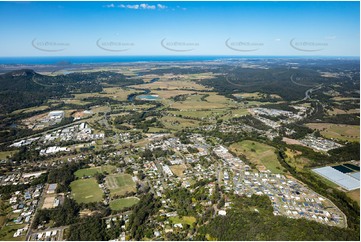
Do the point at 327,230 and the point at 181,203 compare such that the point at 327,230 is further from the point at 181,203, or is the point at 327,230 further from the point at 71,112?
the point at 71,112

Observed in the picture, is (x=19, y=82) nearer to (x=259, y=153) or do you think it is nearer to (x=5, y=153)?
(x=5, y=153)

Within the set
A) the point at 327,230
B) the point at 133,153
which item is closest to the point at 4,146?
the point at 133,153

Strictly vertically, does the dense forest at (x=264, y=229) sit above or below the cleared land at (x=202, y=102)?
above

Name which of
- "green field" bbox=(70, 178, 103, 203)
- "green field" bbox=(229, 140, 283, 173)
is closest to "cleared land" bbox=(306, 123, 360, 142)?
"green field" bbox=(229, 140, 283, 173)

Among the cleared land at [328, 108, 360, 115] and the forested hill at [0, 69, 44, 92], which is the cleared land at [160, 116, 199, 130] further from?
the forested hill at [0, 69, 44, 92]

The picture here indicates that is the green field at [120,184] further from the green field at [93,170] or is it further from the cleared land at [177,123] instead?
the cleared land at [177,123]

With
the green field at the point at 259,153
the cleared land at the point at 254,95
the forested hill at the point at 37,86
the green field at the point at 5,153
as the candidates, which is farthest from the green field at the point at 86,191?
the cleared land at the point at 254,95
